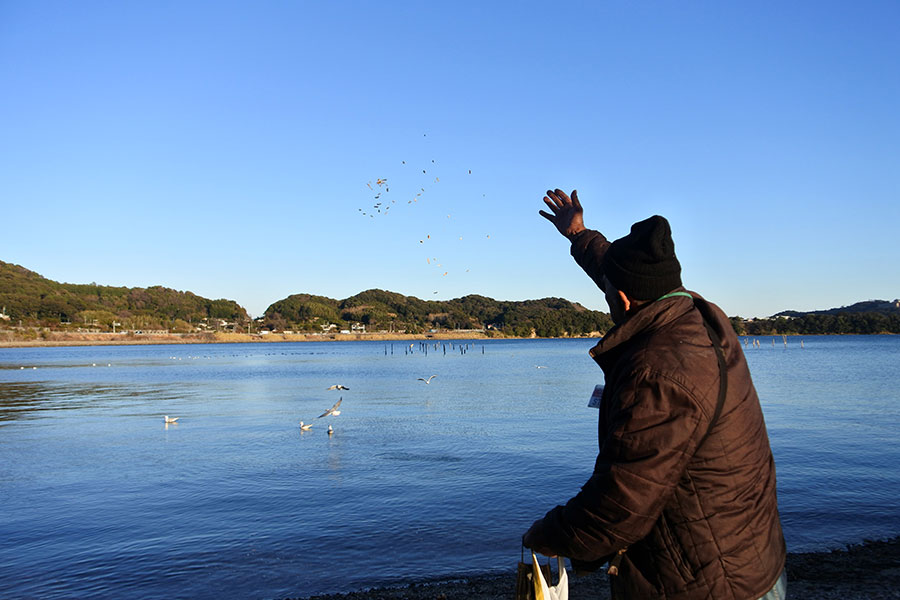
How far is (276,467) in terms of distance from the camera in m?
18.2

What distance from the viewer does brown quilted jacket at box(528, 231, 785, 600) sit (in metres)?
2.21

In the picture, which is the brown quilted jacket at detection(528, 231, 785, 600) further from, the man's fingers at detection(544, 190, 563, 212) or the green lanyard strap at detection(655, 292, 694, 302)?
the man's fingers at detection(544, 190, 563, 212)

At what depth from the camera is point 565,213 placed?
11.9 ft

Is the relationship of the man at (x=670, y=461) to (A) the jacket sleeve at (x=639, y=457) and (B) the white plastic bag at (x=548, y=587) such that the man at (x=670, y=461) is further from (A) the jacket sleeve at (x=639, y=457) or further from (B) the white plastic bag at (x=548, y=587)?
(B) the white plastic bag at (x=548, y=587)

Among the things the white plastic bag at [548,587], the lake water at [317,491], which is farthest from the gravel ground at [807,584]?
the white plastic bag at [548,587]

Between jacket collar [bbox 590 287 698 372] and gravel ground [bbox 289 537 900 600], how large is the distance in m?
6.40

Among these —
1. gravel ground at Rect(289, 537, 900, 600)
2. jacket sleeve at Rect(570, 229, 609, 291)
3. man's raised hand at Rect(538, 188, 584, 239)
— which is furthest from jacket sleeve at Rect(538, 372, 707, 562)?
gravel ground at Rect(289, 537, 900, 600)

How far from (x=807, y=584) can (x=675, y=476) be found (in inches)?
291

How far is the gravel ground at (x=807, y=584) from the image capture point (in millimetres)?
7703

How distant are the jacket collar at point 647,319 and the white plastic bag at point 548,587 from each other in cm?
95

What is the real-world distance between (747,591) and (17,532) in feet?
45.6

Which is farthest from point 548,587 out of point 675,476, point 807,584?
point 807,584

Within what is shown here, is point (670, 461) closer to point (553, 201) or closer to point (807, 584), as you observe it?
point (553, 201)

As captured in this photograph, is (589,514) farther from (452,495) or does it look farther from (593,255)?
(452,495)
